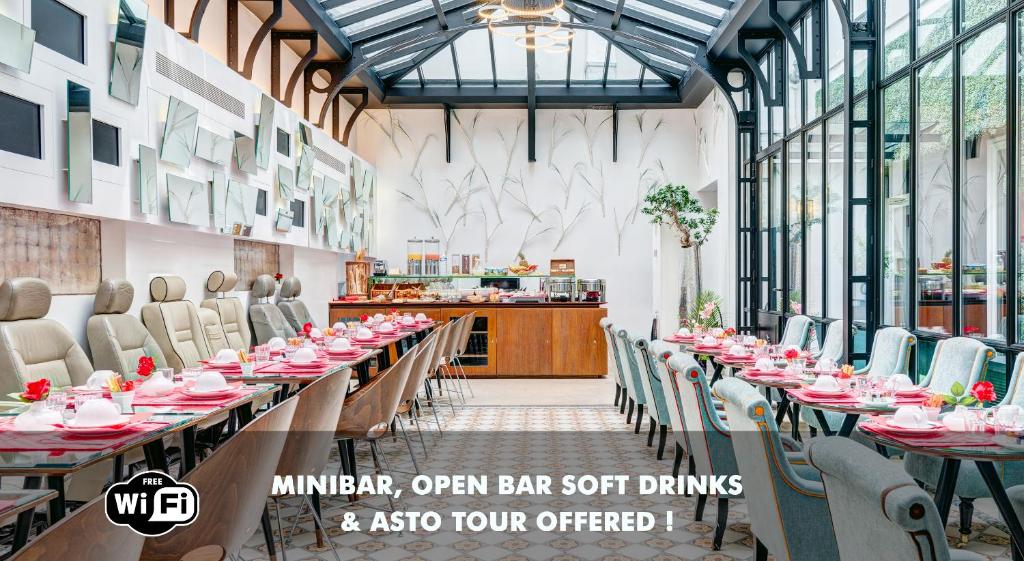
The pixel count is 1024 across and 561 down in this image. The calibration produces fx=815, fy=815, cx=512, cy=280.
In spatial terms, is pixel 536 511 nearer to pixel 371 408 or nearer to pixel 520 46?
pixel 371 408

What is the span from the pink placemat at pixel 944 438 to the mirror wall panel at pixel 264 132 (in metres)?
6.65

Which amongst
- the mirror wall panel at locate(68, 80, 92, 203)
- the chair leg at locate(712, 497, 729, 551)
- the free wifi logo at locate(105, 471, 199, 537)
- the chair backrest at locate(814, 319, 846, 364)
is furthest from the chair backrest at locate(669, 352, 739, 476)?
the mirror wall panel at locate(68, 80, 92, 203)

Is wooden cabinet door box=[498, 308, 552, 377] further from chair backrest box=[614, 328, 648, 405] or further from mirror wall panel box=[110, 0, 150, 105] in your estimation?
mirror wall panel box=[110, 0, 150, 105]

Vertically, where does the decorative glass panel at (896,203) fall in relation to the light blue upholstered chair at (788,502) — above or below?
above

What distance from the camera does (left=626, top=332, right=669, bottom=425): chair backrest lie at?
5.32m

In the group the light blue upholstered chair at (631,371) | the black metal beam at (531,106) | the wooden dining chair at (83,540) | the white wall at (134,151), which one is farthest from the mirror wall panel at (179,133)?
the black metal beam at (531,106)

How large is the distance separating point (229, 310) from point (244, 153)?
4.96ft

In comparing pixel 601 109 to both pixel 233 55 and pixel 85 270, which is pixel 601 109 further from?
pixel 85 270

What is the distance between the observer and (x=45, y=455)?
98.0 inches

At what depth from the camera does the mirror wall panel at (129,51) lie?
562 centimetres

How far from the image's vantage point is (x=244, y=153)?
7828 millimetres

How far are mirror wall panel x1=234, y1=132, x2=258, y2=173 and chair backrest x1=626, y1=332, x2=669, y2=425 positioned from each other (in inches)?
170

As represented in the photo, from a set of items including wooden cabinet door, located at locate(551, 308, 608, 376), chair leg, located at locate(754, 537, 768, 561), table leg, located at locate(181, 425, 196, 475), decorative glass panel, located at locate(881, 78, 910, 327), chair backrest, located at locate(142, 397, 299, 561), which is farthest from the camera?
wooden cabinet door, located at locate(551, 308, 608, 376)

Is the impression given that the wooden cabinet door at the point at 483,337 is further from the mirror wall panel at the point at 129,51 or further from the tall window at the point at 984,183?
the tall window at the point at 984,183
